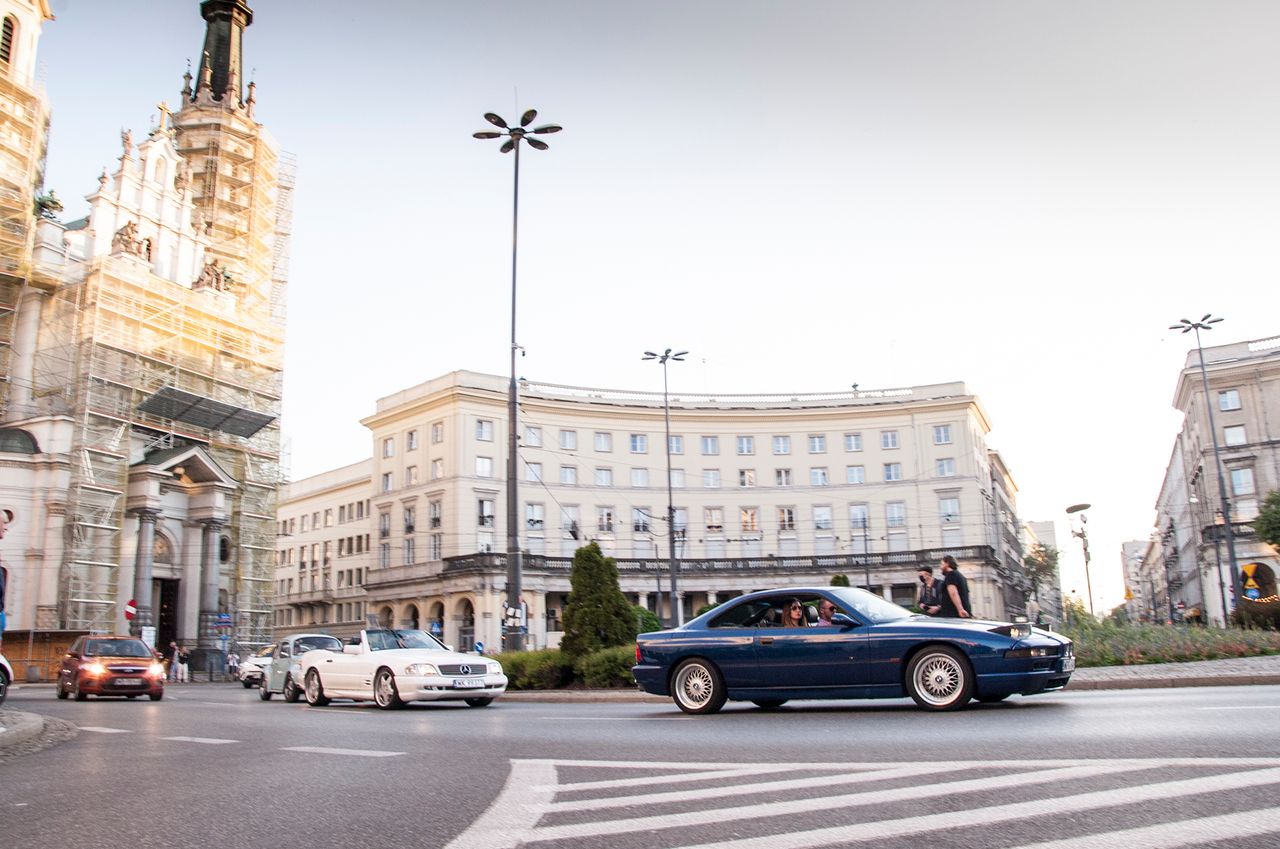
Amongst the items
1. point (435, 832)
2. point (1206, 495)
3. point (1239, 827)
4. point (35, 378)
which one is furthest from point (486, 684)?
point (1206, 495)

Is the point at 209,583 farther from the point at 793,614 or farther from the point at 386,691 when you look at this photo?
the point at 793,614

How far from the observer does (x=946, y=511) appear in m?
74.1

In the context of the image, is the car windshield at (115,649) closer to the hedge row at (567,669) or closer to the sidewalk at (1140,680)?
the hedge row at (567,669)

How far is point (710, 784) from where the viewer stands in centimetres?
643

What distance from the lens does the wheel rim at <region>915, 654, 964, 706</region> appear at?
1088cm

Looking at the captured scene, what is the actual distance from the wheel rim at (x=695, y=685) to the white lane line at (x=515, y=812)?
524cm

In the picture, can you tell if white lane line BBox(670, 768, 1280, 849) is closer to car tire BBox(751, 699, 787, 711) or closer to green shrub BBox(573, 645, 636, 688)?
car tire BBox(751, 699, 787, 711)

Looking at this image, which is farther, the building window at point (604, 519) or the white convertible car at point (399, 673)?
the building window at point (604, 519)

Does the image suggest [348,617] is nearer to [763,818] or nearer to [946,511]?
[946,511]

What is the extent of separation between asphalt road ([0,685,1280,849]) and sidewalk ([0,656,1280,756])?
2.80 ft

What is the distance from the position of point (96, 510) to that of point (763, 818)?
47.0 meters

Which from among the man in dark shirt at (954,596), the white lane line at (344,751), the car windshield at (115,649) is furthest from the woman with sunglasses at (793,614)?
the car windshield at (115,649)

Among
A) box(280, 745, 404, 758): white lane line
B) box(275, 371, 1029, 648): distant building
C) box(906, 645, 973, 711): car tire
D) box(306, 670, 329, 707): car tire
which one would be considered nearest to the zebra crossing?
box(280, 745, 404, 758): white lane line

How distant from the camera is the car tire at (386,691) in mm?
16969
